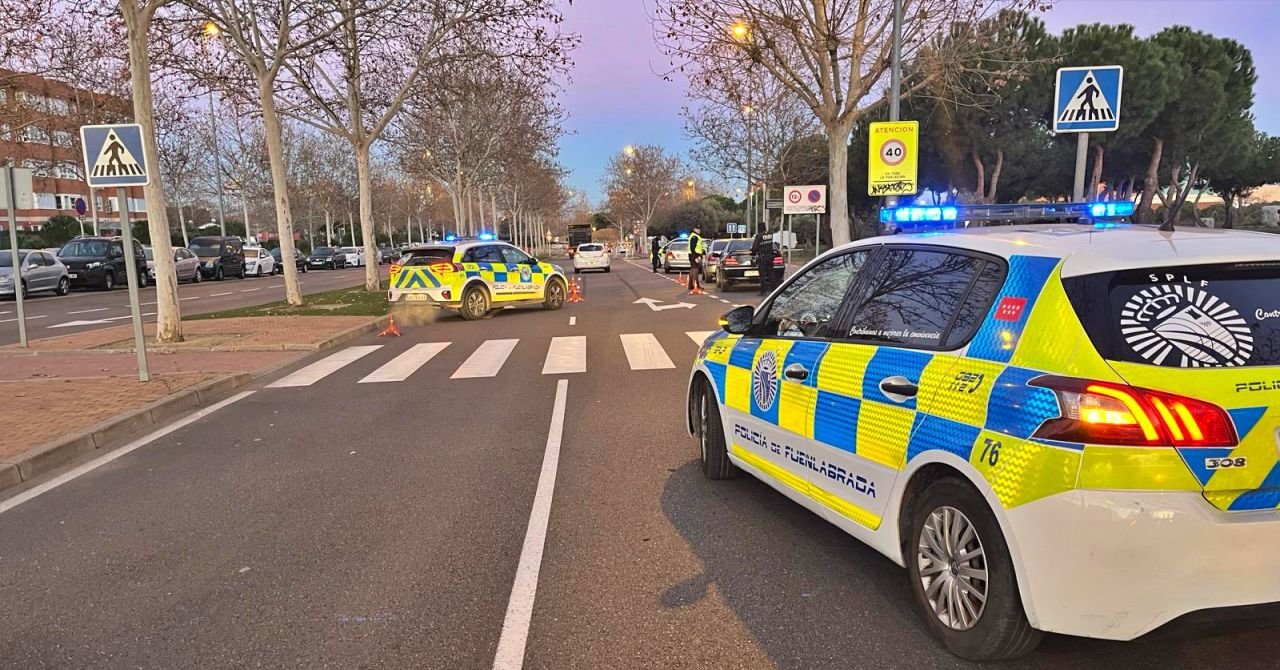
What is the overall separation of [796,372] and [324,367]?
27.3 feet

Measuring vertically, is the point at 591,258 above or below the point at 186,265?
below

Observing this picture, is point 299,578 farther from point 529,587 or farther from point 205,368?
point 205,368

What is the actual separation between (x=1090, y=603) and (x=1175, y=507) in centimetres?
40

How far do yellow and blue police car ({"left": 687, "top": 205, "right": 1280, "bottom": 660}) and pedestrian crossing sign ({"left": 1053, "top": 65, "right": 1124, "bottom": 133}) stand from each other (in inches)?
205

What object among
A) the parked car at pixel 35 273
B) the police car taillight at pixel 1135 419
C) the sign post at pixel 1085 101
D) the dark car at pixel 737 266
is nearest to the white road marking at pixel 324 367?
the police car taillight at pixel 1135 419

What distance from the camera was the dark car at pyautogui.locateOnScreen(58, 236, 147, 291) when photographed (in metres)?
26.9

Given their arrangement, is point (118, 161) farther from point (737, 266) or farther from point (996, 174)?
point (996, 174)

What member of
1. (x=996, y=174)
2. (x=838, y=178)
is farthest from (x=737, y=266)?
(x=996, y=174)

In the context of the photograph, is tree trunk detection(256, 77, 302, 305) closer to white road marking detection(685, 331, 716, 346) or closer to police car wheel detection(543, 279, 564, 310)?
police car wheel detection(543, 279, 564, 310)

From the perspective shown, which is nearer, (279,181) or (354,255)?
(279,181)

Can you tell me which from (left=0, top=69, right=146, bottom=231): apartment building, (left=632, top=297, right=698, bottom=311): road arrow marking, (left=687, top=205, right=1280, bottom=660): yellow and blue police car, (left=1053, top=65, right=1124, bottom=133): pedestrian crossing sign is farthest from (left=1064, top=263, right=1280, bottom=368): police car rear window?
(left=0, top=69, right=146, bottom=231): apartment building

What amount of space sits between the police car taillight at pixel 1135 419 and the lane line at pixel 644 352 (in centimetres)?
729

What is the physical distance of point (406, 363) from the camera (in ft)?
35.0

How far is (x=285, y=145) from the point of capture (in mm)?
53000
